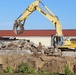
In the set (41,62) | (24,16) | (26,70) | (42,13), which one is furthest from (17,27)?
(26,70)

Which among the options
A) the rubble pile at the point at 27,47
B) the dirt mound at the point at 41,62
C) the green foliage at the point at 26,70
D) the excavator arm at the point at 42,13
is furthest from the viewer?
the excavator arm at the point at 42,13

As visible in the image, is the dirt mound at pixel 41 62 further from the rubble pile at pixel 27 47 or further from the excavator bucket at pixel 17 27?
the excavator bucket at pixel 17 27

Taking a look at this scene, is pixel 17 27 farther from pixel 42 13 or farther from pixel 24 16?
pixel 42 13

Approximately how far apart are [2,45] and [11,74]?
14.6 metres

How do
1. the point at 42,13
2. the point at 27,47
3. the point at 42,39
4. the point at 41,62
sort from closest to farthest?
1. the point at 41,62
2. the point at 27,47
3. the point at 42,13
4. the point at 42,39

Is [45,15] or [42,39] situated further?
[42,39]

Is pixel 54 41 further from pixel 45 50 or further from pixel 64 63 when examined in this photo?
pixel 64 63

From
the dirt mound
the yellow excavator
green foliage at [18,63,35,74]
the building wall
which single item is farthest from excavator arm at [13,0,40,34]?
the building wall

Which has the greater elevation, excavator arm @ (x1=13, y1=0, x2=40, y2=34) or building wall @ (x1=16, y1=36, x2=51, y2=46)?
excavator arm @ (x1=13, y1=0, x2=40, y2=34)

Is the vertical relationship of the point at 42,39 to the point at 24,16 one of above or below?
below

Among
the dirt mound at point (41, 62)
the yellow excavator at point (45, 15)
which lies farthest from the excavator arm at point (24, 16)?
the dirt mound at point (41, 62)

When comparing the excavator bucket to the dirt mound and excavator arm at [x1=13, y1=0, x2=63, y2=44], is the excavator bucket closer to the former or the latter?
excavator arm at [x1=13, y1=0, x2=63, y2=44]

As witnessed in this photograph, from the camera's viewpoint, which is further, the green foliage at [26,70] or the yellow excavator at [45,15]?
the yellow excavator at [45,15]

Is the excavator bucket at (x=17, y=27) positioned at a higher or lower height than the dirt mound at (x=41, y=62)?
higher
